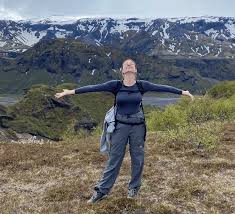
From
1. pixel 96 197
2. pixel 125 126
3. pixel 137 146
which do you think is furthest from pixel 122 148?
pixel 96 197

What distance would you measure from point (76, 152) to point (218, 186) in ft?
35.3

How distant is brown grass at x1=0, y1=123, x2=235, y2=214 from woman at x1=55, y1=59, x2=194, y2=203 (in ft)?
2.83

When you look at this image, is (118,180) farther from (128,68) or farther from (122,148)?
(128,68)

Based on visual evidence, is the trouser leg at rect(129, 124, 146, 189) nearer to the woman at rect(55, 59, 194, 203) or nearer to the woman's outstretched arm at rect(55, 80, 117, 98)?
the woman at rect(55, 59, 194, 203)

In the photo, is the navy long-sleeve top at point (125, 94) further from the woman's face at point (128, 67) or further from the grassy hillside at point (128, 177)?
the grassy hillside at point (128, 177)

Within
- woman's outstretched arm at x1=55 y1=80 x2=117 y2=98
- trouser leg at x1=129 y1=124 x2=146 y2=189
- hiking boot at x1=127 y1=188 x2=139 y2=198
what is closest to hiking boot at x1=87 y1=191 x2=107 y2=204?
hiking boot at x1=127 y1=188 x2=139 y2=198

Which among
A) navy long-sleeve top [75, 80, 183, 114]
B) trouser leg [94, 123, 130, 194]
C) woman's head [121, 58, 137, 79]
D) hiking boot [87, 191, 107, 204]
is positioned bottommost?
hiking boot [87, 191, 107, 204]

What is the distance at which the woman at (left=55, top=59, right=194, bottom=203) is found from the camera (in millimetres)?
15914

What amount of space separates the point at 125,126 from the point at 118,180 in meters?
4.98

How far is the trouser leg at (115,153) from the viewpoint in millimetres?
16141

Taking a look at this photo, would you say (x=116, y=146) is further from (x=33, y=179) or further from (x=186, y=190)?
(x=33, y=179)

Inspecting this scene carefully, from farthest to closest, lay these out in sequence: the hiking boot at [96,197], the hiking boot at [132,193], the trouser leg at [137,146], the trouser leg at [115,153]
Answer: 1. the hiking boot at [132,193]
2. the hiking boot at [96,197]
3. the trouser leg at [137,146]
4. the trouser leg at [115,153]

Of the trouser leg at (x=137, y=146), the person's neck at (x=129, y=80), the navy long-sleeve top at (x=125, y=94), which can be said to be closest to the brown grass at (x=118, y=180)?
the trouser leg at (x=137, y=146)

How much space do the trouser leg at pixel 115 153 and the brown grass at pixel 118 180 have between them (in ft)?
2.24
